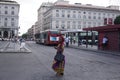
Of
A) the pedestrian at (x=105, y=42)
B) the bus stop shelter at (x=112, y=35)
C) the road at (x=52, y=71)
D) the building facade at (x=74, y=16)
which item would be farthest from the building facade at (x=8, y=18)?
the road at (x=52, y=71)

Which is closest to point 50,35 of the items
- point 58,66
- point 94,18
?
point 58,66

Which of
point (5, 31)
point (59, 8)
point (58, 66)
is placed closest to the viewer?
point (58, 66)

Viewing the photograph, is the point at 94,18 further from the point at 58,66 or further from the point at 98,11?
the point at 58,66

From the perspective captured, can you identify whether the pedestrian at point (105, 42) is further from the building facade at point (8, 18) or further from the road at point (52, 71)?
the building facade at point (8, 18)

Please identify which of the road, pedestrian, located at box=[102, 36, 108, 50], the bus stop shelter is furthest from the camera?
pedestrian, located at box=[102, 36, 108, 50]

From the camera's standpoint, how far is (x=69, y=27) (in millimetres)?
113062

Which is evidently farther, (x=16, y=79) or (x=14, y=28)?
(x=14, y=28)

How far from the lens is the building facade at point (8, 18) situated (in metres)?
119

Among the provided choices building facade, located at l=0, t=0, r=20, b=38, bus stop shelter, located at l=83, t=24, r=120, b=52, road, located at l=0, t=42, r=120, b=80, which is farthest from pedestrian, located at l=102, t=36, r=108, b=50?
building facade, located at l=0, t=0, r=20, b=38

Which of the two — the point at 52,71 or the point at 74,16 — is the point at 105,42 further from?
the point at 74,16

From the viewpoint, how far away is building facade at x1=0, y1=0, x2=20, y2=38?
118750mm

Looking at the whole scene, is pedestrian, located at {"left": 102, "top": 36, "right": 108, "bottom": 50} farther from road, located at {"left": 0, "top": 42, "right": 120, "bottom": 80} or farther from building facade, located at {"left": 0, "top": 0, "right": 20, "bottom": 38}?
building facade, located at {"left": 0, "top": 0, "right": 20, "bottom": 38}

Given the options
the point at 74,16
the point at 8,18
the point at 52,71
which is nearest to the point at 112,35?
the point at 52,71

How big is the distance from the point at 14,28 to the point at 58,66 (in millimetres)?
112538
